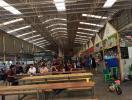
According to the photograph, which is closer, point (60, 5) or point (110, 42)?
point (110, 42)

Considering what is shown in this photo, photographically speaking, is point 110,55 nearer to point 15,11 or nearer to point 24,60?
point 15,11

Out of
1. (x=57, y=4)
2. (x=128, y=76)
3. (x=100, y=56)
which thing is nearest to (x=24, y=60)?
(x=100, y=56)

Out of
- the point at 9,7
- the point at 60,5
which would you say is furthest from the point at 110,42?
the point at 9,7

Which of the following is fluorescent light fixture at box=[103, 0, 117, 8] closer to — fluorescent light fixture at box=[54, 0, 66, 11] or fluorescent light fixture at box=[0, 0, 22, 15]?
fluorescent light fixture at box=[54, 0, 66, 11]

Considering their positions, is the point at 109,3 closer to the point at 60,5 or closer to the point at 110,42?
the point at 110,42

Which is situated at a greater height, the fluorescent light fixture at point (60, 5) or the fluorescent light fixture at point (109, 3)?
the fluorescent light fixture at point (109, 3)

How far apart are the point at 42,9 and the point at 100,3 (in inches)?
175

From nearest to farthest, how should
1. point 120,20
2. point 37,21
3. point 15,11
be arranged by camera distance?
1. point 15,11
2. point 120,20
3. point 37,21

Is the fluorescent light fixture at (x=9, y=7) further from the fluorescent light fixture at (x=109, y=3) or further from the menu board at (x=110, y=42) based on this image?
the menu board at (x=110, y=42)

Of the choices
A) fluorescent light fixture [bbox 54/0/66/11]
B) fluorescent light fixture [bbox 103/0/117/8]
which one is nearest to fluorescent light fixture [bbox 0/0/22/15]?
A: fluorescent light fixture [bbox 54/0/66/11]

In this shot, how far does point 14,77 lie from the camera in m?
18.8

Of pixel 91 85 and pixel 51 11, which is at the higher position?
pixel 51 11

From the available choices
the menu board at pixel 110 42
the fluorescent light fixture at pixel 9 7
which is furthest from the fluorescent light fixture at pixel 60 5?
the menu board at pixel 110 42

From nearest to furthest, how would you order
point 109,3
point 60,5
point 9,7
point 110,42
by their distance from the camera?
point 110,42 < point 9,7 < point 60,5 < point 109,3
